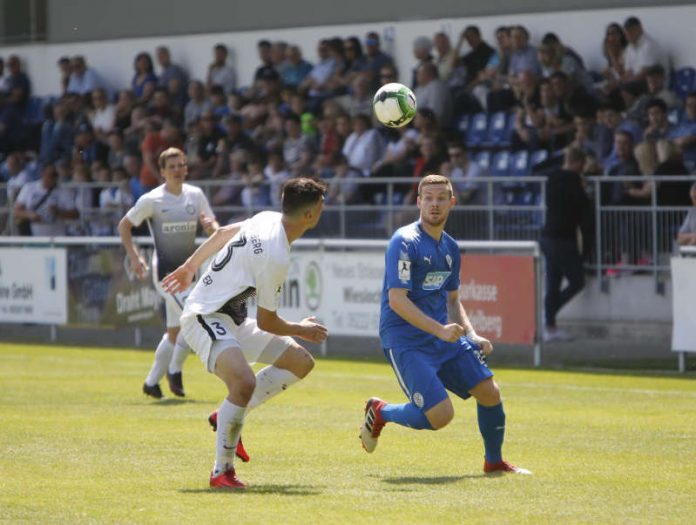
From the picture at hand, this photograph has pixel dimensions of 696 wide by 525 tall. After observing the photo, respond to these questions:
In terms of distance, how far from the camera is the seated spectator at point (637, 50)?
21844 millimetres

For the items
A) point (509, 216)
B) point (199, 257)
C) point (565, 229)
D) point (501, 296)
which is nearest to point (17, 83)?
point (509, 216)

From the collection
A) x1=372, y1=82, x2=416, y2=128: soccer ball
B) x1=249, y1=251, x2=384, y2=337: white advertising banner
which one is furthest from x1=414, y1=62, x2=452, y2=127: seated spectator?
x1=372, y1=82, x2=416, y2=128: soccer ball

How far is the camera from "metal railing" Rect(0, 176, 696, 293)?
1972cm

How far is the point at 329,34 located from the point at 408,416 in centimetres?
1776

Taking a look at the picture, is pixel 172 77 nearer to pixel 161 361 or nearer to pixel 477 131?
pixel 477 131

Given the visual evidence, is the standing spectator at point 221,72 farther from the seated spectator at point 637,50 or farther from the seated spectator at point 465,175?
the seated spectator at point 637,50

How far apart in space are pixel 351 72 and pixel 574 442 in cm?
1389

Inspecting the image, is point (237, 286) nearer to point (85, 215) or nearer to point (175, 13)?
point (85, 215)

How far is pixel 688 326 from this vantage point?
1723 centimetres

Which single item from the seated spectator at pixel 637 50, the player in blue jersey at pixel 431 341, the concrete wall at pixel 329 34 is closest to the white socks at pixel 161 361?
the player in blue jersey at pixel 431 341

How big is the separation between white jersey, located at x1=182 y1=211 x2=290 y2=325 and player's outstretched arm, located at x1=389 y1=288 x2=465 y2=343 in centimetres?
85

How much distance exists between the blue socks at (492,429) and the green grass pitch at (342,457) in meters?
0.19

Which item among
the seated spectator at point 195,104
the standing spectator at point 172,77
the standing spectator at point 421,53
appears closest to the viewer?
the standing spectator at point 421,53

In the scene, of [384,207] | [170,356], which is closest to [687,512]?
[170,356]
